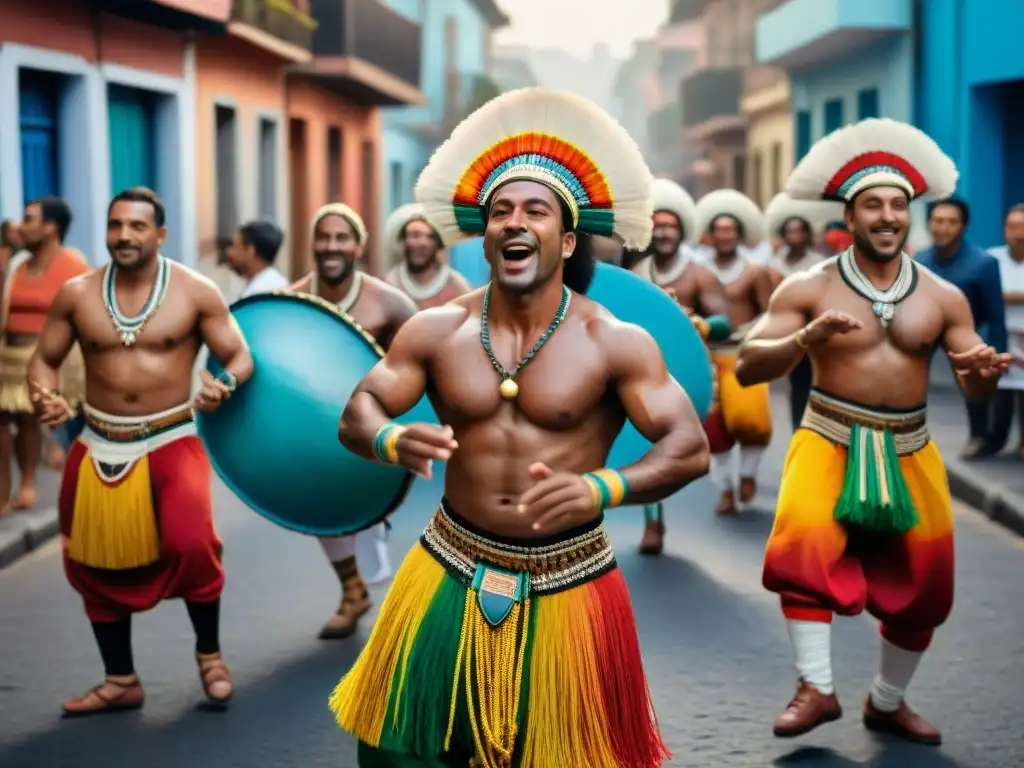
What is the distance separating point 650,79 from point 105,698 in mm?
97275

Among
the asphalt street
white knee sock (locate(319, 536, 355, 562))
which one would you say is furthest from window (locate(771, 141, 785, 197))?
white knee sock (locate(319, 536, 355, 562))

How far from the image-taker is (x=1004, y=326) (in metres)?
10.5

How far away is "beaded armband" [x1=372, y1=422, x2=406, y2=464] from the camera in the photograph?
13.1ft

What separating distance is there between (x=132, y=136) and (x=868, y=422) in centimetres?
1409

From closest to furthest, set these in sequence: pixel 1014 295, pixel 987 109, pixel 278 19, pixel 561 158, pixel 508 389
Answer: pixel 508 389 < pixel 561 158 < pixel 1014 295 < pixel 987 109 < pixel 278 19

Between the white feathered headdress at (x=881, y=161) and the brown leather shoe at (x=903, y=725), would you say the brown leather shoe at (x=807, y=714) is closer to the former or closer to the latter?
the brown leather shoe at (x=903, y=725)

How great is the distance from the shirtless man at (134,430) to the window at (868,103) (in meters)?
20.5

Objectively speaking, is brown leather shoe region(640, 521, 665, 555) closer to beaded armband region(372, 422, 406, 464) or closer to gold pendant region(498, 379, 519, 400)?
gold pendant region(498, 379, 519, 400)

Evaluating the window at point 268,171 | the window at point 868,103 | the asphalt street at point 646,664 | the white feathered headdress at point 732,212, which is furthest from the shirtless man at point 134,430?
the window at point 868,103

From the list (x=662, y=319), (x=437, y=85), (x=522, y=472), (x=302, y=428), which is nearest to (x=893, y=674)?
(x=662, y=319)

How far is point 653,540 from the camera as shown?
9.31m

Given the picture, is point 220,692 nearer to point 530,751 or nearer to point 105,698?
point 105,698

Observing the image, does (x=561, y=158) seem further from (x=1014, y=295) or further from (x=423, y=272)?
(x=1014, y=295)

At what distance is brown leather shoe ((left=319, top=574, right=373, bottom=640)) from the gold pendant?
3.46 m
